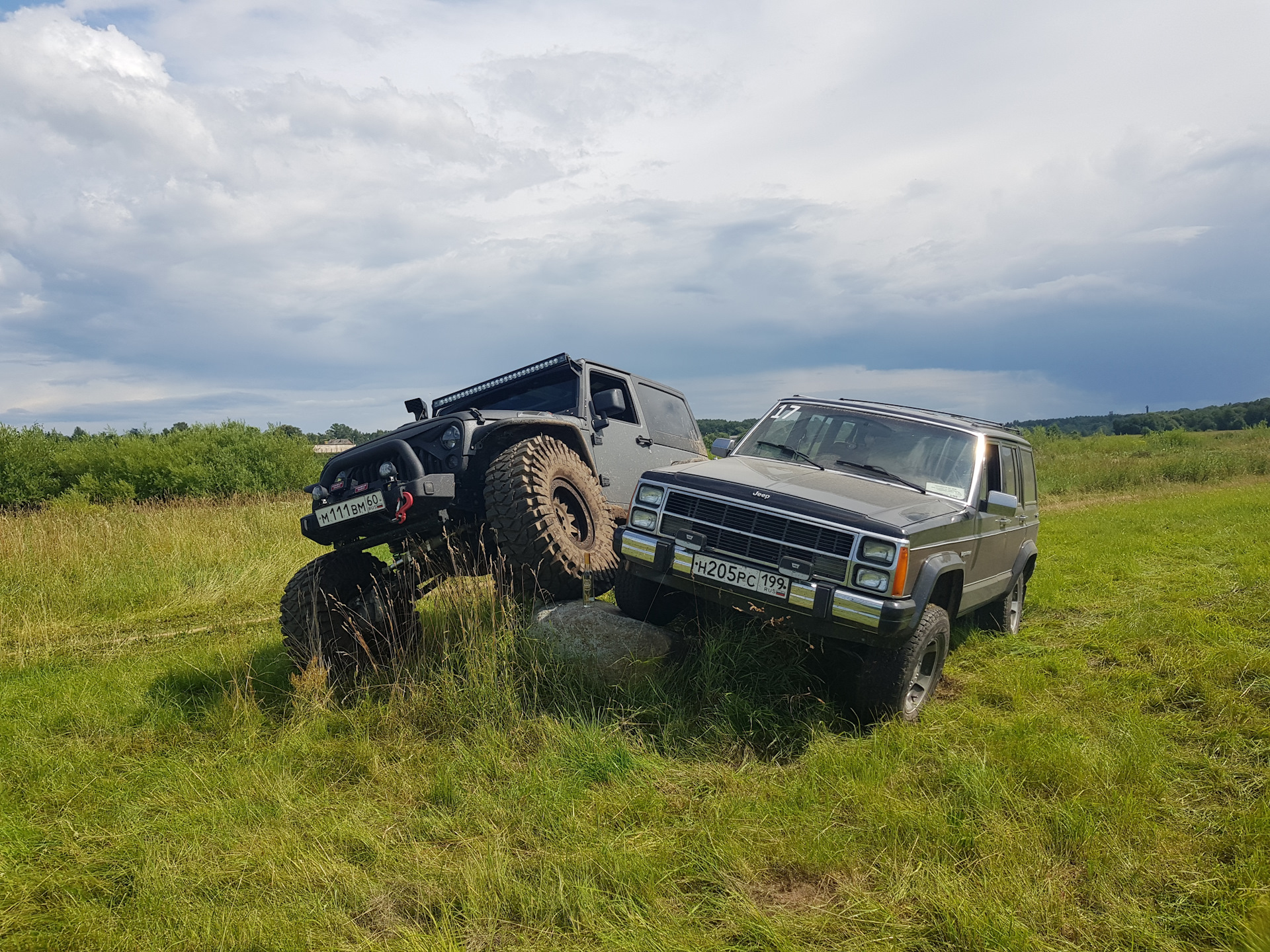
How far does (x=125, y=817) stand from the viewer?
11.5 ft

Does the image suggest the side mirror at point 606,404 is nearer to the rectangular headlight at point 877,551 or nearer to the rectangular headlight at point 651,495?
the rectangular headlight at point 651,495

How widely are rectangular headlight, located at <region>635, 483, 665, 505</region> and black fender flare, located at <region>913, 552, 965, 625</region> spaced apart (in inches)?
62.5

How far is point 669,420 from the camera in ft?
27.7

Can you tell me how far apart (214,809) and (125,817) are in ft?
1.37

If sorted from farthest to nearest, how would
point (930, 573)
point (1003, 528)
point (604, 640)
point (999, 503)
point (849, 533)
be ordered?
point (1003, 528), point (999, 503), point (604, 640), point (930, 573), point (849, 533)

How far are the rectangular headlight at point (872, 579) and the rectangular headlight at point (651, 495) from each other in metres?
1.32

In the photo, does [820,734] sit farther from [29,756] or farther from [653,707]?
[29,756]

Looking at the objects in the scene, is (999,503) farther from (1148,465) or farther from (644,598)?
(1148,465)

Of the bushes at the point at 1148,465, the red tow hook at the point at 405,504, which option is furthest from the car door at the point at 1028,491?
the bushes at the point at 1148,465

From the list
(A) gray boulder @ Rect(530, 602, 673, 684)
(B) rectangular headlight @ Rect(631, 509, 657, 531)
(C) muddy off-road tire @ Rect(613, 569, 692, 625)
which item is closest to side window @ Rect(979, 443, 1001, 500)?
(C) muddy off-road tire @ Rect(613, 569, 692, 625)

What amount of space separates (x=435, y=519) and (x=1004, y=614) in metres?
5.06

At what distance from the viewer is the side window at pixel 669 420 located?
793 centimetres

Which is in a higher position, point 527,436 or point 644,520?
point 527,436

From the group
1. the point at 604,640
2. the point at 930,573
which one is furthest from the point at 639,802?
the point at 930,573
